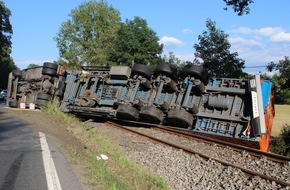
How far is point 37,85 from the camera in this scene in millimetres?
20547

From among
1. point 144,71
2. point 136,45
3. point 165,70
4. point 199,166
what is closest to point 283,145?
point 165,70

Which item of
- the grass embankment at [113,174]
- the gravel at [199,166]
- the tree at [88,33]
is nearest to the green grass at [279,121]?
the gravel at [199,166]

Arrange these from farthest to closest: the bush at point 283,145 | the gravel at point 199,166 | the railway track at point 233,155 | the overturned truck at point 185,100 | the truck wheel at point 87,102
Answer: the truck wheel at point 87,102
the bush at point 283,145
the overturned truck at point 185,100
the railway track at point 233,155
the gravel at point 199,166

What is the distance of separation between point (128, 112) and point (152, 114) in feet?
3.75

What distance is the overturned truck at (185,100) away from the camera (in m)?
12.2

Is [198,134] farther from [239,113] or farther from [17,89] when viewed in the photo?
[17,89]

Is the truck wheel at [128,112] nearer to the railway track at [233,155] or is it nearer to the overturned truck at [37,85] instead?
the railway track at [233,155]

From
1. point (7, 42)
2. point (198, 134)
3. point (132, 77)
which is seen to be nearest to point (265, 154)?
point (198, 134)

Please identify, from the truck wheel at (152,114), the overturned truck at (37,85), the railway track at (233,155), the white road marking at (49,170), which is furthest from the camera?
the overturned truck at (37,85)

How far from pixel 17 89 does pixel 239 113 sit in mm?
15444

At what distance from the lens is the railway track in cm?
797

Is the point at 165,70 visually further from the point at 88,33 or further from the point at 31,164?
the point at 88,33

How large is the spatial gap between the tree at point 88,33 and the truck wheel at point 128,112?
4048 centimetres

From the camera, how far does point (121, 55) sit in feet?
163
